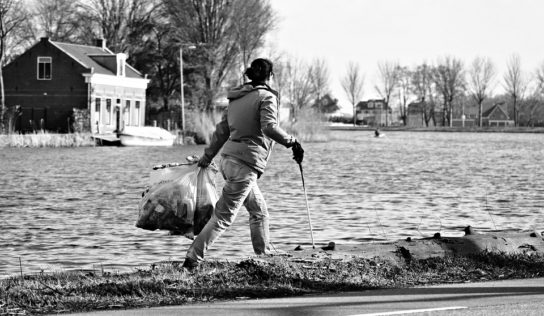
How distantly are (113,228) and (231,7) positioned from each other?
5721 centimetres

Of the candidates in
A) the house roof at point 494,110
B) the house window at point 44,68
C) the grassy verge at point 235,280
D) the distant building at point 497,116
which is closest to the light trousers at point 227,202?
the grassy verge at point 235,280

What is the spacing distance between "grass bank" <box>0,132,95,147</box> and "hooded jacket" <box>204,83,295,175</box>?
51993 mm

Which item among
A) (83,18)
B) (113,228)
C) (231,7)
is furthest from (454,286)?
(83,18)

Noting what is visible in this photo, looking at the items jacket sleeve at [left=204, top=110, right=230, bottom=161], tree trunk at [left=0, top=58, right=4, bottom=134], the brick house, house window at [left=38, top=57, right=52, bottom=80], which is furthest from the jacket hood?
house window at [left=38, top=57, right=52, bottom=80]

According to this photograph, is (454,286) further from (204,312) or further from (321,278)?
(204,312)

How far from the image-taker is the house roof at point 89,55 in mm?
74125

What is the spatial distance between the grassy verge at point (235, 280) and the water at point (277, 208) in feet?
12.2

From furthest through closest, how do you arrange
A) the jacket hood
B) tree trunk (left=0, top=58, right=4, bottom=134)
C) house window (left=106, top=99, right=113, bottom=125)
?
house window (left=106, top=99, right=113, bottom=125) → tree trunk (left=0, top=58, right=4, bottom=134) → the jacket hood

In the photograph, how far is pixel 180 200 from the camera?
10664 mm

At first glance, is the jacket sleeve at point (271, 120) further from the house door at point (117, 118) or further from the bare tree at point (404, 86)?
the bare tree at point (404, 86)

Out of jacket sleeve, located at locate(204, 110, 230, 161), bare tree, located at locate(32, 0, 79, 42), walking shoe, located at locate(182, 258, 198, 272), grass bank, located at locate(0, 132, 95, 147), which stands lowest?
grass bank, located at locate(0, 132, 95, 147)

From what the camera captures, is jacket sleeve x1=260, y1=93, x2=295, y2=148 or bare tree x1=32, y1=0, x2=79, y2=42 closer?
jacket sleeve x1=260, y1=93, x2=295, y2=148

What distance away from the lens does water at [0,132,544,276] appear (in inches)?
619

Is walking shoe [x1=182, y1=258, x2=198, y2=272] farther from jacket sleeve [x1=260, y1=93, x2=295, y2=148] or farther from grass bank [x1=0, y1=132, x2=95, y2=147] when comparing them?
grass bank [x1=0, y1=132, x2=95, y2=147]
